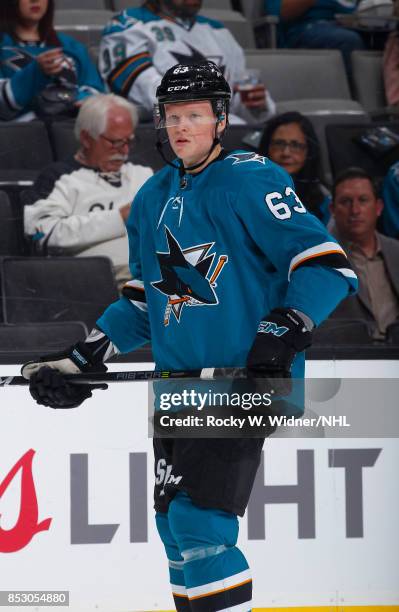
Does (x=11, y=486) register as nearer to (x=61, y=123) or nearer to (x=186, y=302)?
(x=186, y=302)

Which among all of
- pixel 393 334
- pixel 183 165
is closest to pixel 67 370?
pixel 183 165

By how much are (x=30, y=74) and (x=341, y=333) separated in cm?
160

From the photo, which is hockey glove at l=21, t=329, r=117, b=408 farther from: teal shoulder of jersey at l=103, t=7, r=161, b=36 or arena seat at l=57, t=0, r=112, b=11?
arena seat at l=57, t=0, r=112, b=11

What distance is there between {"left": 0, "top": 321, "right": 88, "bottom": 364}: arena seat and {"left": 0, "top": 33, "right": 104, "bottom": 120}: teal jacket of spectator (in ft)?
4.27

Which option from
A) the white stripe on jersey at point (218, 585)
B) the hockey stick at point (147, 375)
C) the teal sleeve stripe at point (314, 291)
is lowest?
the white stripe on jersey at point (218, 585)

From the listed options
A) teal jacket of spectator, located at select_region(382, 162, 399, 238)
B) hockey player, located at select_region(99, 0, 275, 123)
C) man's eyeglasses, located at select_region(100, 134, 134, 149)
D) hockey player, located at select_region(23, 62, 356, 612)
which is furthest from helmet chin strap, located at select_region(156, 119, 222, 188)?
hockey player, located at select_region(99, 0, 275, 123)

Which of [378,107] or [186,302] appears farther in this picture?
[378,107]

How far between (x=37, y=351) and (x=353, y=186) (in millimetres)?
1301

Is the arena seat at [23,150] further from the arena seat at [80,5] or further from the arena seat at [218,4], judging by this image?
the arena seat at [218,4]

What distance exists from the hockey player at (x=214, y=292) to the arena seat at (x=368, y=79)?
2574 mm

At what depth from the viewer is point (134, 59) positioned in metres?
4.12

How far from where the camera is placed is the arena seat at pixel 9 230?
3.35 metres

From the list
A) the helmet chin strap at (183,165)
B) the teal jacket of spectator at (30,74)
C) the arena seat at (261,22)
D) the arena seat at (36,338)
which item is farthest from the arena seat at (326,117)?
the helmet chin strap at (183,165)

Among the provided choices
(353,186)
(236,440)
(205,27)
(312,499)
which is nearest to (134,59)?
(205,27)
